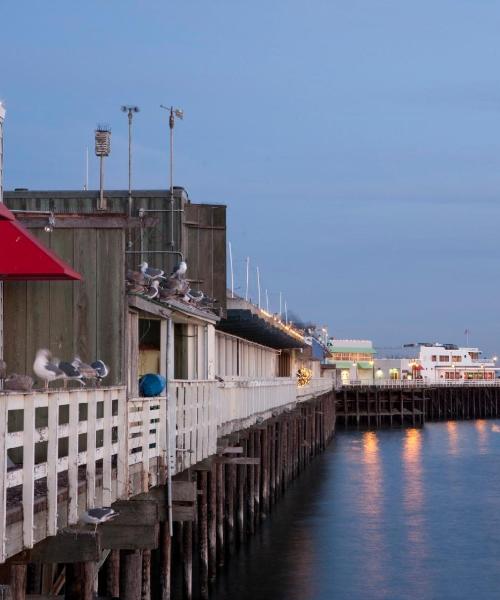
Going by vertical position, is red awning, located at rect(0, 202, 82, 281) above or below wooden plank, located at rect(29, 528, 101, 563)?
above

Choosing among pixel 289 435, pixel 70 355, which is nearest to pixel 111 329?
pixel 70 355

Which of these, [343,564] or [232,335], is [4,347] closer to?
[343,564]

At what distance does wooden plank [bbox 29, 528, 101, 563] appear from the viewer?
9906 millimetres

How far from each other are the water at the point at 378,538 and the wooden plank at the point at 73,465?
11792 millimetres

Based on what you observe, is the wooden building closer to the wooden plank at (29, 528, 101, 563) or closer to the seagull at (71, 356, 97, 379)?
the wooden plank at (29, 528, 101, 563)

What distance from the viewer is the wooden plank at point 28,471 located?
888 cm

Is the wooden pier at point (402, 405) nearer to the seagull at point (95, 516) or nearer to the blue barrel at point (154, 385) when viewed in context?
the blue barrel at point (154, 385)

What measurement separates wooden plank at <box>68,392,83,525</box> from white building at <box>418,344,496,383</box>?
16246 centimetres

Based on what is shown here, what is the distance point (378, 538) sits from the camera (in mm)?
30734

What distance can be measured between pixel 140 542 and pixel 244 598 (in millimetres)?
10590

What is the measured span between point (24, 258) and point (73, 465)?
3.28 metres

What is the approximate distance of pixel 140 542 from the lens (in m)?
11.7

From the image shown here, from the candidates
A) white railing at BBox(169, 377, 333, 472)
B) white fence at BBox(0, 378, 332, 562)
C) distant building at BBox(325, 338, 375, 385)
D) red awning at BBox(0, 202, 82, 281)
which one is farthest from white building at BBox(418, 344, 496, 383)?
red awning at BBox(0, 202, 82, 281)

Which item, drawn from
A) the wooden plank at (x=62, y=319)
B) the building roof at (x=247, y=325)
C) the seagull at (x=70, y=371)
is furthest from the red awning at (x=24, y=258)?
the building roof at (x=247, y=325)
